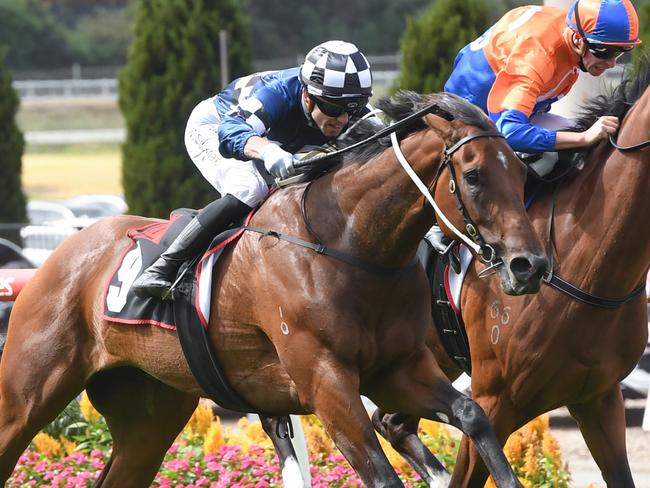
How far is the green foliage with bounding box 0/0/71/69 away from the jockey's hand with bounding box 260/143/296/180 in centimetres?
4673

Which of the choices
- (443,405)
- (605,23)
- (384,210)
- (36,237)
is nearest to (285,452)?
(443,405)

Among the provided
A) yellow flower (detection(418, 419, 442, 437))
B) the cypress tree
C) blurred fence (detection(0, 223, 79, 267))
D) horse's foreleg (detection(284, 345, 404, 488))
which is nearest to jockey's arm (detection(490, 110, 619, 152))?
horse's foreleg (detection(284, 345, 404, 488))

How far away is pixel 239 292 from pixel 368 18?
47203 mm

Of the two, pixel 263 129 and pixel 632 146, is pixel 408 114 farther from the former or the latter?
pixel 632 146

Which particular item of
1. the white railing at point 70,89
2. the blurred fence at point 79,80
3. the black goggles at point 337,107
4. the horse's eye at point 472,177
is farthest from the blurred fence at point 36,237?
the white railing at point 70,89

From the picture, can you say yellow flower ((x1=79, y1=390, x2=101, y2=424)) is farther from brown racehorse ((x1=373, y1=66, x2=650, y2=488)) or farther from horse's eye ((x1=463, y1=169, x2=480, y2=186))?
horse's eye ((x1=463, y1=169, x2=480, y2=186))

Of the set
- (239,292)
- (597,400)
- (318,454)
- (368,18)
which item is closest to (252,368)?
(239,292)

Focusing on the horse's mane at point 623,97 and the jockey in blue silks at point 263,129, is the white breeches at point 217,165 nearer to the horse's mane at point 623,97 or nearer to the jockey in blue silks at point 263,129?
the jockey in blue silks at point 263,129

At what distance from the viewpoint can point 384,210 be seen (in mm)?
4023

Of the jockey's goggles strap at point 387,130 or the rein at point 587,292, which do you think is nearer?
the jockey's goggles strap at point 387,130

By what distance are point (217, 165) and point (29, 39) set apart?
4726 centimetres

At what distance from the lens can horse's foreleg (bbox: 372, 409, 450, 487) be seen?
13.3ft

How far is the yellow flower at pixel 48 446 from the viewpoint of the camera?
6.36m

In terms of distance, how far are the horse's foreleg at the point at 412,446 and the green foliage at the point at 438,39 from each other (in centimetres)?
690
